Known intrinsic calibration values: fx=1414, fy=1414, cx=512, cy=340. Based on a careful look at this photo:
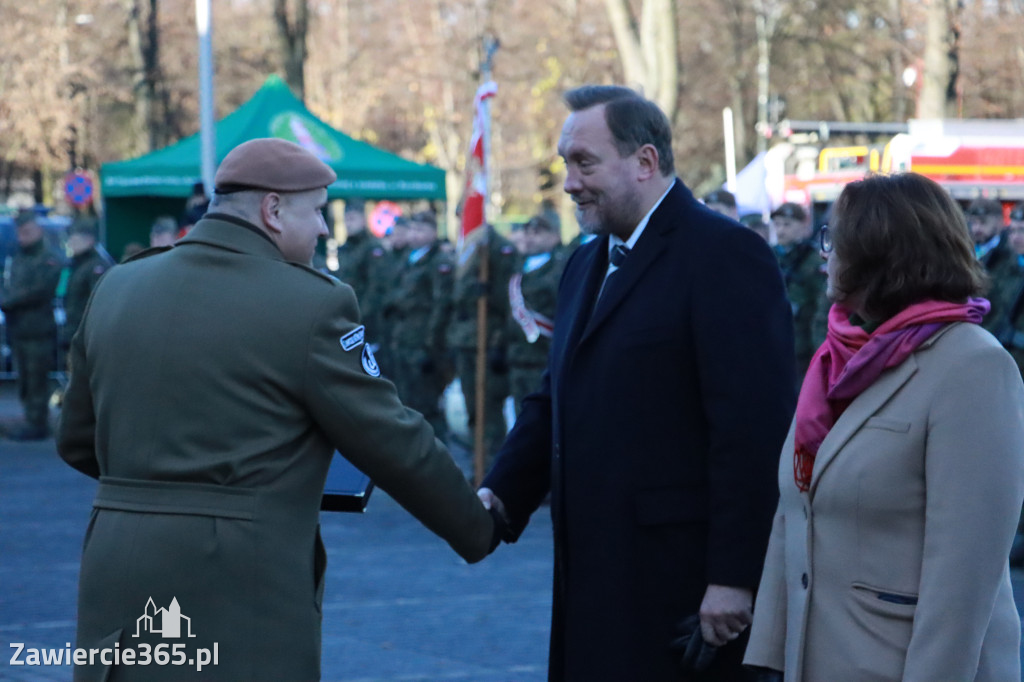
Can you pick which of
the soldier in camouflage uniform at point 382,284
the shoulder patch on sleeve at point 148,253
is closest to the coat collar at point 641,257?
the shoulder patch on sleeve at point 148,253

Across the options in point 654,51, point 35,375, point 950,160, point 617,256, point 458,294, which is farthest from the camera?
point 950,160

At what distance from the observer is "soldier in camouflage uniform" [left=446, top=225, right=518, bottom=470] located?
37.8 ft

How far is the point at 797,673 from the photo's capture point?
297cm

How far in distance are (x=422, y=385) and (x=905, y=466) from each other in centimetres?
1054

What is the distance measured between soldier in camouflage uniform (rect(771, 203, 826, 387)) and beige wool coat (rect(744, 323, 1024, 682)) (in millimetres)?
8613

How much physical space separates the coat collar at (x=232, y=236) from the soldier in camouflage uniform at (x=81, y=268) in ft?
37.0

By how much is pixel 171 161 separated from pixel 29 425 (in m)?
4.14

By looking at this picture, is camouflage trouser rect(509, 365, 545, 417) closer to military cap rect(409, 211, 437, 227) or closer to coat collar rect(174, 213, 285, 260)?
military cap rect(409, 211, 437, 227)

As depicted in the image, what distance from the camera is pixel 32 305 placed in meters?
14.3

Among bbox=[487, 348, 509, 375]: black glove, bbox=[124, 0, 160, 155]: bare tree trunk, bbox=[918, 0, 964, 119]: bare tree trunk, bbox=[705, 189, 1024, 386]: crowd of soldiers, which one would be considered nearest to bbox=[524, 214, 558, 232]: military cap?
bbox=[487, 348, 509, 375]: black glove

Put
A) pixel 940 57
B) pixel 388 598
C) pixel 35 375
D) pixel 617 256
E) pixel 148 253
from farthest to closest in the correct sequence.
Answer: pixel 940 57
pixel 35 375
pixel 388 598
pixel 617 256
pixel 148 253

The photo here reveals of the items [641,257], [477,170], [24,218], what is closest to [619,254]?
[641,257]

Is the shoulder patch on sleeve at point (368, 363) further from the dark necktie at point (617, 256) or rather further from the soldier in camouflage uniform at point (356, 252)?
the soldier in camouflage uniform at point (356, 252)
